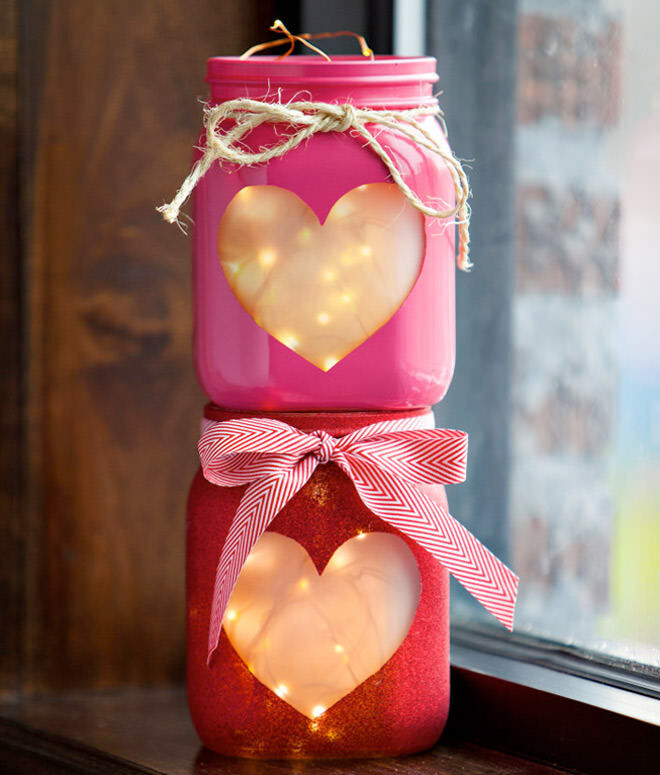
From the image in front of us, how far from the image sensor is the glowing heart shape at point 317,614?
0.73m

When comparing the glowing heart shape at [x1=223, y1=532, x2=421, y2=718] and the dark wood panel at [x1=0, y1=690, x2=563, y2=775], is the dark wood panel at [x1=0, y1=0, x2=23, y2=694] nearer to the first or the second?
the dark wood panel at [x1=0, y1=690, x2=563, y2=775]

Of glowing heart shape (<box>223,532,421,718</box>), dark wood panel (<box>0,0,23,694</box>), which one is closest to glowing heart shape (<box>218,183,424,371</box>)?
glowing heart shape (<box>223,532,421,718</box>)

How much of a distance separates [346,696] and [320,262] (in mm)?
301

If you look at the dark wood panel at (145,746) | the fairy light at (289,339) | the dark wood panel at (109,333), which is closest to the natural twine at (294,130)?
the fairy light at (289,339)

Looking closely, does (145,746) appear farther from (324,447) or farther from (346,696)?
(324,447)

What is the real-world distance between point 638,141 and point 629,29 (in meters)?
0.09

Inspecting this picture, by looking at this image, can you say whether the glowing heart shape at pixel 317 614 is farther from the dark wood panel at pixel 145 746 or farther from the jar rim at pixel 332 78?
the jar rim at pixel 332 78

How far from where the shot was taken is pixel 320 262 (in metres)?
0.71

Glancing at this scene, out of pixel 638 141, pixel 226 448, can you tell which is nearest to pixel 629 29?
pixel 638 141

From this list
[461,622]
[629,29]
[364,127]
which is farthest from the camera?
[461,622]

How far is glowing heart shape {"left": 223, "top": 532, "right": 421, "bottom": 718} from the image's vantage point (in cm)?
73

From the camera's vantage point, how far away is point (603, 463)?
2.89 feet

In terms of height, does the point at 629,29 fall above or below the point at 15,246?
above

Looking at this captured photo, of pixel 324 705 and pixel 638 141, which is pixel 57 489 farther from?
pixel 638 141
